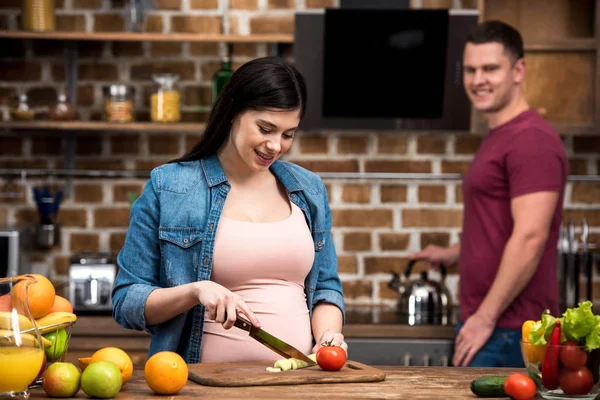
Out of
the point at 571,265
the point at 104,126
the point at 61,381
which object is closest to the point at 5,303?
the point at 61,381

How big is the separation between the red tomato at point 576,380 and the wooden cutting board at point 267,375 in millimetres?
343

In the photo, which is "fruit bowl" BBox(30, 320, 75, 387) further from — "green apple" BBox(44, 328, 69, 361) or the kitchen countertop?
the kitchen countertop

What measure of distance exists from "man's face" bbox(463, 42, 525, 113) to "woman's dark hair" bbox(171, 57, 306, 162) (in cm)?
101

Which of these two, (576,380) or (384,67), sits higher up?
(384,67)

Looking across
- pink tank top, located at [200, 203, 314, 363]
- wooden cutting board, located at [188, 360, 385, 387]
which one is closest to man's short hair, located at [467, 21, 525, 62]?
pink tank top, located at [200, 203, 314, 363]

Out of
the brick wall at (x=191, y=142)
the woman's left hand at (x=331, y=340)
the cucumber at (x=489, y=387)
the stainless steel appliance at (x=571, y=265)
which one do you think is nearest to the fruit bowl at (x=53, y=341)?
the woman's left hand at (x=331, y=340)

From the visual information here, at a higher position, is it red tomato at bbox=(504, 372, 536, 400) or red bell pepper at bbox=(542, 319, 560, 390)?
red bell pepper at bbox=(542, 319, 560, 390)

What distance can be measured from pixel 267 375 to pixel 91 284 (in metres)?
1.70

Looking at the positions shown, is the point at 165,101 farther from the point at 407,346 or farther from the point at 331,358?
the point at 331,358

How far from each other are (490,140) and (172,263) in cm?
127

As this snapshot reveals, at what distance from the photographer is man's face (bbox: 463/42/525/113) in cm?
282

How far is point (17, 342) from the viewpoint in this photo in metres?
1.47

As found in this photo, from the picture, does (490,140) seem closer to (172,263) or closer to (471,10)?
(471,10)

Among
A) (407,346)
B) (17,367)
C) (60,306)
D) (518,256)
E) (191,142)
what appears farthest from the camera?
(191,142)
